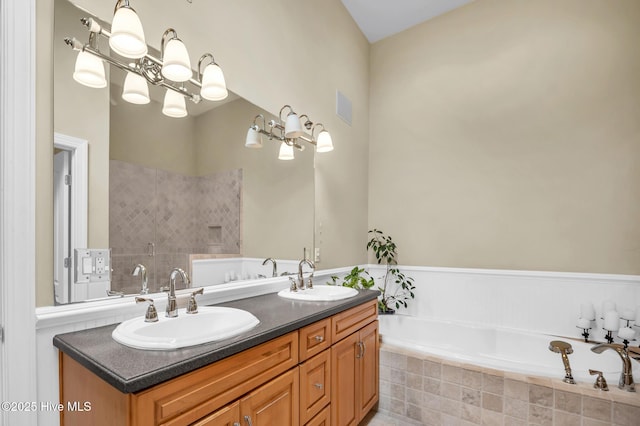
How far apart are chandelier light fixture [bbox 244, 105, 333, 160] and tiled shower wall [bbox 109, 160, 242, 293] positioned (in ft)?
0.99

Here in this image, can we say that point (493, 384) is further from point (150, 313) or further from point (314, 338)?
point (150, 313)

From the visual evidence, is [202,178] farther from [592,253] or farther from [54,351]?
[592,253]

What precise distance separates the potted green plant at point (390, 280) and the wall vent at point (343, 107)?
1.20 metres

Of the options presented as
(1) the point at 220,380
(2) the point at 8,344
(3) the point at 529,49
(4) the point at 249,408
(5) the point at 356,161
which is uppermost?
(3) the point at 529,49

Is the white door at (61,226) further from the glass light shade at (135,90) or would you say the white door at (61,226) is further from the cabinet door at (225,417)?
the cabinet door at (225,417)

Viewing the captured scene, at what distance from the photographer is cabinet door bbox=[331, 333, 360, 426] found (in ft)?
5.43

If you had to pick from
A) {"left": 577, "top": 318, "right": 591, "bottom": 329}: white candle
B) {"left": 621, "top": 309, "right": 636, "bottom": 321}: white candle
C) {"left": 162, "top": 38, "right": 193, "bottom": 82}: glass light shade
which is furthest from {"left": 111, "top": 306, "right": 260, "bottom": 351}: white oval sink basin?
{"left": 621, "top": 309, "right": 636, "bottom": 321}: white candle

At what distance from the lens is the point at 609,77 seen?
96.0 inches

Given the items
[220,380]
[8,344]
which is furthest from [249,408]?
[8,344]

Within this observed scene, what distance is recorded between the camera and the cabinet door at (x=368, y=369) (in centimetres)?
193

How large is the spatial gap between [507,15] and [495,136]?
3.55ft

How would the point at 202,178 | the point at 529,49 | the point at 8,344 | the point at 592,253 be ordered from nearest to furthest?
the point at 8,344
the point at 202,178
the point at 592,253
the point at 529,49

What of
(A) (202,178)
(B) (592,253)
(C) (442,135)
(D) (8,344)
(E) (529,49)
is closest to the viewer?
(D) (8,344)

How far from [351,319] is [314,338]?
39 centimetres
